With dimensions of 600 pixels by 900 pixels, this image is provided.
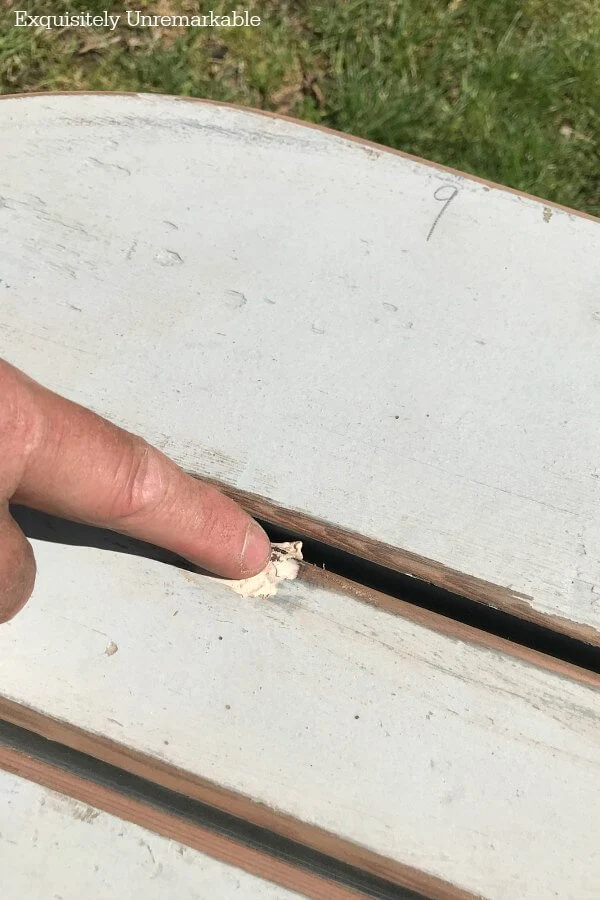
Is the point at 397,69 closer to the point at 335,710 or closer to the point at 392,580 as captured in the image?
the point at 392,580

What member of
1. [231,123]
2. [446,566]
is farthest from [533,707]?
[231,123]

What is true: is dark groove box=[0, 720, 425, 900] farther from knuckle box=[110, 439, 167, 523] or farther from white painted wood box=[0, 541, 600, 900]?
knuckle box=[110, 439, 167, 523]

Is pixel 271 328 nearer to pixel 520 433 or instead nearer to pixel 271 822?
pixel 520 433

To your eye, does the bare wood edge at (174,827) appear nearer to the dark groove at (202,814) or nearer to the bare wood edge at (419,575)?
the dark groove at (202,814)

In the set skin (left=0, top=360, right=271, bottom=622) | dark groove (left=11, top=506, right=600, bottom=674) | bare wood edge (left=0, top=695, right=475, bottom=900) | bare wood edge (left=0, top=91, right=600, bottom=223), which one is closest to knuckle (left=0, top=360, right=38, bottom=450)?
skin (left=0, top=360, right=271, bottom=622)

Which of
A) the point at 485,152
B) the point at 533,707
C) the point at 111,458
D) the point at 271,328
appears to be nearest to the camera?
the point at 111,458

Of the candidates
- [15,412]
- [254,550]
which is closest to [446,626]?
[254,550]
